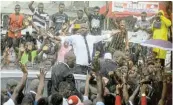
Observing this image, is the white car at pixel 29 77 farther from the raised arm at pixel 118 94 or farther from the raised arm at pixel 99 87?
the raised arm at pixel 118 94

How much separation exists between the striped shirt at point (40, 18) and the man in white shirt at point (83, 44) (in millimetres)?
197

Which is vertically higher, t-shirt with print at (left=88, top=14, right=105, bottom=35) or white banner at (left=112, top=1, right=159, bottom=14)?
white banner at (left=112, top=1, right=159, bottom=14)

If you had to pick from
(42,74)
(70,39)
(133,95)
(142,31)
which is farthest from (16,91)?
(142,31)

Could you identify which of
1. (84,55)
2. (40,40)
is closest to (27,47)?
(40,40)

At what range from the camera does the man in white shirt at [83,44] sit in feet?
14.5

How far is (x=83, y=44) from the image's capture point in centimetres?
445

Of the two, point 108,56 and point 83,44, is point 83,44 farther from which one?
point 108,56

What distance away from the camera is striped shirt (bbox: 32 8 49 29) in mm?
4387

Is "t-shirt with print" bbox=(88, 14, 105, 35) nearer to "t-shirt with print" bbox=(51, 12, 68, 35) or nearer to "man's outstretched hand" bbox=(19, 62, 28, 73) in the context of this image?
"t-shirt with print" bbox=(51, 12, 68, 35)

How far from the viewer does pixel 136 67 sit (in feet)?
14.7

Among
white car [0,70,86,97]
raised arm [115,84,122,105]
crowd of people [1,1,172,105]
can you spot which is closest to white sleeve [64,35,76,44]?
crowd of people [1,1,172,105]

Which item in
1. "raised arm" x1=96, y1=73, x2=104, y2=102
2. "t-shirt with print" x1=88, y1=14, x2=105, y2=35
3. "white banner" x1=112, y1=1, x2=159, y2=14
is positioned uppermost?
"white banner" x1=112, y1=1, x2=159, y2=14

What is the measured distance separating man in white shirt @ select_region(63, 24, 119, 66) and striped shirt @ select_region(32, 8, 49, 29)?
0.20 metres

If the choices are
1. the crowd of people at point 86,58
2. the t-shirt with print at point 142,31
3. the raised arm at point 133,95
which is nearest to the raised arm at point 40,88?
the crowd of people at point 86,58
